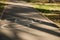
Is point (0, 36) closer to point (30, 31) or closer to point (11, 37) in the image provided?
point (11, 37)

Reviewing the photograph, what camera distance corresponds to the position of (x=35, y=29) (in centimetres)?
832

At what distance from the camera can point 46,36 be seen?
713 cm

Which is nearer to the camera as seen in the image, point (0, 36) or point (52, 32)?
point (0, 36)

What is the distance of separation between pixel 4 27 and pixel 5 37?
5.69 feet

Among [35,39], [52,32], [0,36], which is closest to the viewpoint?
[35,39]

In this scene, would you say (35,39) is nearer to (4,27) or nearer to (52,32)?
(52,32)

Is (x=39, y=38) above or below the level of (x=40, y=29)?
below

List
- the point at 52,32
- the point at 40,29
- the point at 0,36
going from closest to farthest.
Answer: the point at 0,36 → the point at 52,32 → the point at 40,29

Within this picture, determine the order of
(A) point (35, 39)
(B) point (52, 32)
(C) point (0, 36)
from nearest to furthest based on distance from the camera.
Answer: (A) point (35, 39), (C) point (0, 36), (B) point (52, 32)

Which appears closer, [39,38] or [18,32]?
[39,38]

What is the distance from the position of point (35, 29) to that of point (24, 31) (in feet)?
1.99

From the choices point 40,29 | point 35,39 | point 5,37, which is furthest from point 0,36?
point 40,29

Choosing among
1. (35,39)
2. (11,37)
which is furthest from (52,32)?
(11,37)

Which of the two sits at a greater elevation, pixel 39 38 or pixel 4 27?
pixel 4 27
